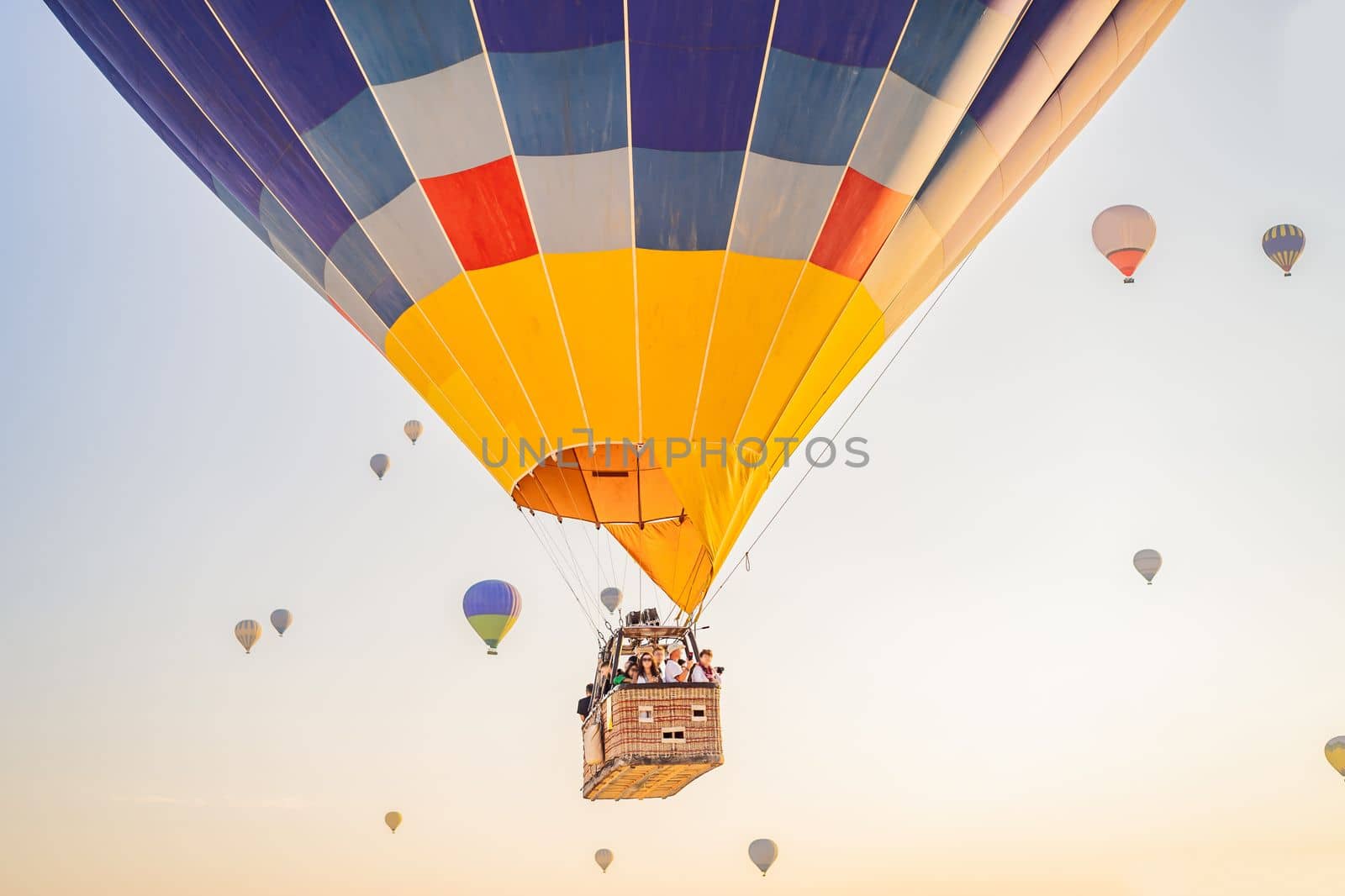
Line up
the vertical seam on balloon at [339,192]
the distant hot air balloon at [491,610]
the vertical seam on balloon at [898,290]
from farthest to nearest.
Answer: the distant hot air balloon at [491,610]
the vertical seam on balloon at [898,290]
the vertical seam on balloon at [339,192]

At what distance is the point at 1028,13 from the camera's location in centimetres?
727

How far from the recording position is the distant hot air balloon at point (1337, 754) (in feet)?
52.2

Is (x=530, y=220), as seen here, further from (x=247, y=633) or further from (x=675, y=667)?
(x=247, y=633)

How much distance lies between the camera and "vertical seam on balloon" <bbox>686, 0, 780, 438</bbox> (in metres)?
6.70

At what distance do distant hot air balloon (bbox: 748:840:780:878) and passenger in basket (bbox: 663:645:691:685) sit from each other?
940 cm

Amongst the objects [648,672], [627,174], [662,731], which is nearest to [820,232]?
[627,174]

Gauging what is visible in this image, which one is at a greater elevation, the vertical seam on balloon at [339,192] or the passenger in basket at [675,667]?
the vertical seam on balloon at [339,192]

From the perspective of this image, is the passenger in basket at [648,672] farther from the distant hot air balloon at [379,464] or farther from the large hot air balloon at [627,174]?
the distant hot air balloon at [379,464]

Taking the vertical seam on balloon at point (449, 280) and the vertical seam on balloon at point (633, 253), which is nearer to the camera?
the vertical seam on balloon at point (633, 253)

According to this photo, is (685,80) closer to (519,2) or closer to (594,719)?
(519,2)

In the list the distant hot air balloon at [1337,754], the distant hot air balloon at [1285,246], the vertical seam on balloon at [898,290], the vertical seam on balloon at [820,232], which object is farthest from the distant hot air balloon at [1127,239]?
the vertical seam on balloon at [820,232]

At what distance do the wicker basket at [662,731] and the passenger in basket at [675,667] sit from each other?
46 centimetres

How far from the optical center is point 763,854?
1653cm

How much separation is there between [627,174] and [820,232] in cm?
101
